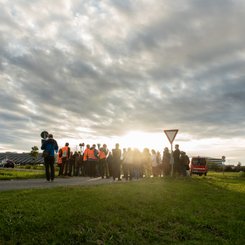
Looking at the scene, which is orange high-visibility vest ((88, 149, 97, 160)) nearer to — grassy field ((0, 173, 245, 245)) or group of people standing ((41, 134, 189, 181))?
group of people standing ((41, 134, 189, 181))

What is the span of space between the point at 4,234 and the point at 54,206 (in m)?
2.17

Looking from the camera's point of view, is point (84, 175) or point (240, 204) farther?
point (84, 175)

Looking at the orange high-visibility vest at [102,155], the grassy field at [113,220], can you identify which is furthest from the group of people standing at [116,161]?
the grassy field at [113,220]

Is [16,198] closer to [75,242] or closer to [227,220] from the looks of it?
[75,242]

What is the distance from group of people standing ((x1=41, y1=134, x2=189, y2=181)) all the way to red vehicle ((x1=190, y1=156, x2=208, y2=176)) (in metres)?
19.1

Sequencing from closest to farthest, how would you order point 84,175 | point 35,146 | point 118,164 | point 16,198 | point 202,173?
point 16,198 < point 118,164 < point 84,175 < point 202,173 < point 35,146

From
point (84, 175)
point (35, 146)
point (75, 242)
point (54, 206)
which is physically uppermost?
point (35, 146)

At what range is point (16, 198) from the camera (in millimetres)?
9938

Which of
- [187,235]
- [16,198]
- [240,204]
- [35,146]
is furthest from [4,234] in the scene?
[35,146]

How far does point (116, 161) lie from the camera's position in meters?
21.6

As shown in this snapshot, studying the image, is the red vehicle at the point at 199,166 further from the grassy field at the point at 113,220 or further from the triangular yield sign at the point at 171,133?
the grassy field at the point at 113,220

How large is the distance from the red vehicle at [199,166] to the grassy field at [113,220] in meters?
36.1

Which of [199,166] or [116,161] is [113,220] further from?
[199,166]

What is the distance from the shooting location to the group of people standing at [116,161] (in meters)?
21.9
